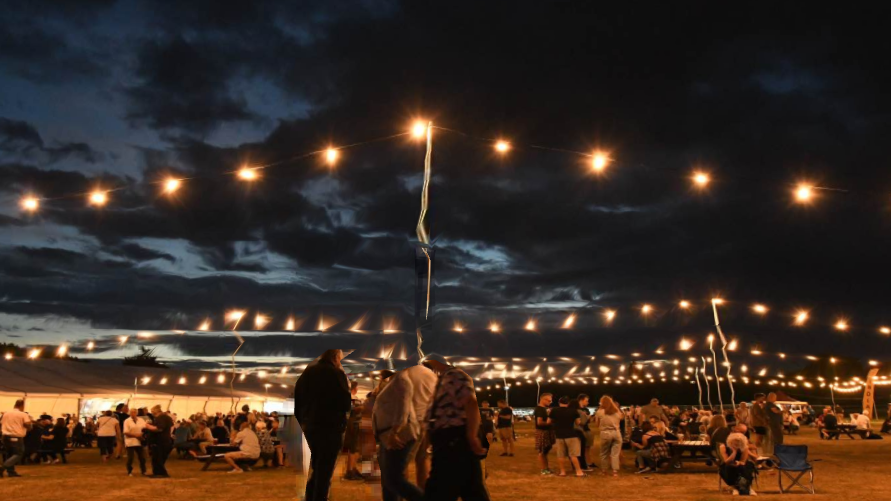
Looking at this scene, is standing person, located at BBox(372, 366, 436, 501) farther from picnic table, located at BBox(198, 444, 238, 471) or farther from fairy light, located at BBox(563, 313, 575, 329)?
fairy light, located at BBox(563, 313, 575, 329)

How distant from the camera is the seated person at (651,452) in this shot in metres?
12.5

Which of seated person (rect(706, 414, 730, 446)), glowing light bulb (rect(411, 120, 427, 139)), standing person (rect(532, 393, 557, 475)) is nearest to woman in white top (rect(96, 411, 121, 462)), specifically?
standing person (rect(532, 393, 557, 475))

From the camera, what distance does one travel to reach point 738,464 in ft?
29.9

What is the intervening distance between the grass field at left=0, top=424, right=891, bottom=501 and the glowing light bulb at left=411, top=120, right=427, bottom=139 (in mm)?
4096

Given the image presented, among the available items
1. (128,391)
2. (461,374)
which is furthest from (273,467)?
(128,391)

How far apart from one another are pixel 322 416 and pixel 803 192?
7007 millimetres

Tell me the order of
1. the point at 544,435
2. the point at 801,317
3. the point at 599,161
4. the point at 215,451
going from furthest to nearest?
the point at 801,317 → the point at 215,451 → the point at 544,435 → the point at 599,161

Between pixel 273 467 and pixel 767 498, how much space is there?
8.77 metres

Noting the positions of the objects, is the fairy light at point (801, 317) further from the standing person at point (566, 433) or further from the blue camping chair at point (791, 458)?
the blue camping chair at point (791, 458)

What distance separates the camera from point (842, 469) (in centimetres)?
1295

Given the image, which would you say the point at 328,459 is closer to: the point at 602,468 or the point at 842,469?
the point at 602,468

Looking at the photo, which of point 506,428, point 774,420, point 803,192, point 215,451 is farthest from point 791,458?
point 215,451

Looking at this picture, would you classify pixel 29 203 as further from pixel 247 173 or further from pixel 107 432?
pixel 107 432

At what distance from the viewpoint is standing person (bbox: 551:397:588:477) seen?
37.3 ft
